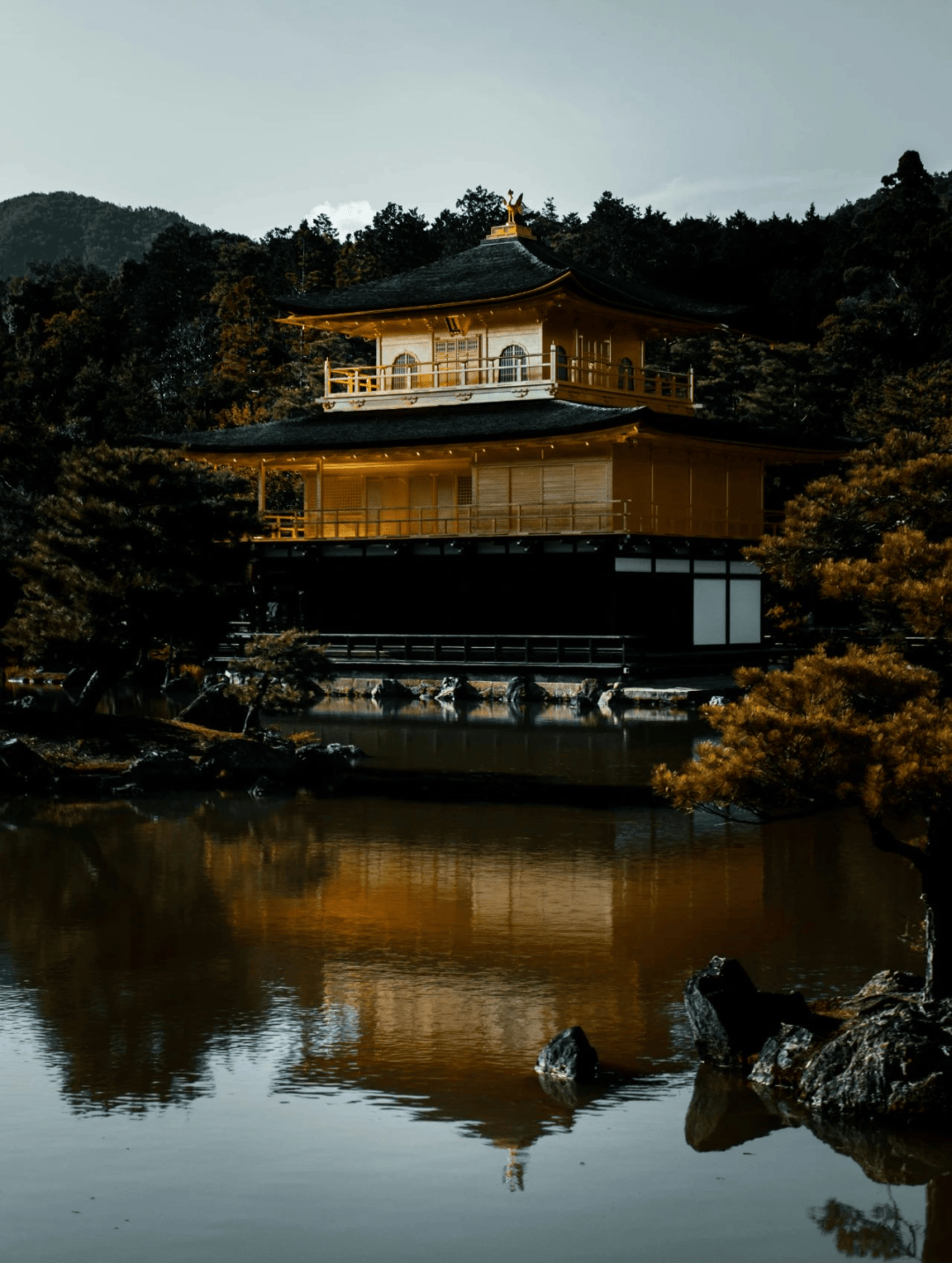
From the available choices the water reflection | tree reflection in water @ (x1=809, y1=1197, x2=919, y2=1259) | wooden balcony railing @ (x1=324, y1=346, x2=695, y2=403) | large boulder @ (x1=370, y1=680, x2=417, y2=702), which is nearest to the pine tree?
the water reflection

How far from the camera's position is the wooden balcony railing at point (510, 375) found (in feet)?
157

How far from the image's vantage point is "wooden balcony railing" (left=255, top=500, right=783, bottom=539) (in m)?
44.0

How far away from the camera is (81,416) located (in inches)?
2315

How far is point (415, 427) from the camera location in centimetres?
4697

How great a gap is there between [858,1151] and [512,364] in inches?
1624

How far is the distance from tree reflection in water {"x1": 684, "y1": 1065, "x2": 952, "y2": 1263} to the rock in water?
701 millimetres

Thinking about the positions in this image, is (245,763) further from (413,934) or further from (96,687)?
Result: (413,934)

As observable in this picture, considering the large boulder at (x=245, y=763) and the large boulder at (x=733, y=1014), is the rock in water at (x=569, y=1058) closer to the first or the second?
the large boulder at (x=733, y=1014)

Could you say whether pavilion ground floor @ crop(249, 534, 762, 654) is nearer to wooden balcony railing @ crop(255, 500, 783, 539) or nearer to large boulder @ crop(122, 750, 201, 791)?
wooden balcony railing @ crop(255, 500, 783, 539)

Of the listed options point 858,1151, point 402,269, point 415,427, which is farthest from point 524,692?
point 402,269

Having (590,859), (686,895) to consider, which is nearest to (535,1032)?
(686,895)

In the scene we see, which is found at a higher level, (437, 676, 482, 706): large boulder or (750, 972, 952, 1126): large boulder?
(750, 972, 952, 1126): large boulder

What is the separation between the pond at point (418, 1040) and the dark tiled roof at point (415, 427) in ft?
79.8

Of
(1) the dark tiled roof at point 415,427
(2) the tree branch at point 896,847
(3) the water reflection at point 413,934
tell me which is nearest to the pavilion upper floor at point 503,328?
(1) the dark tiled roof at point 415,427
